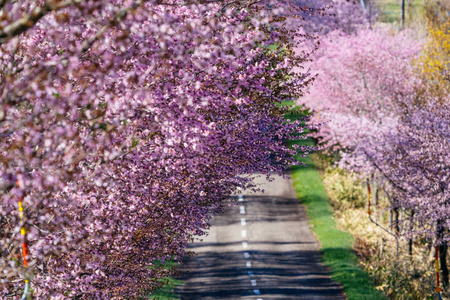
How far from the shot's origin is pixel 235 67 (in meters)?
11.0

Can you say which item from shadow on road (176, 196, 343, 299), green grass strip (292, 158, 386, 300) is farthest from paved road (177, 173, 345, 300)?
green grass strip (292, 158, 386, 300)

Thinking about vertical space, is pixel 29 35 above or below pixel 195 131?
above

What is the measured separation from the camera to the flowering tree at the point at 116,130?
26.1 ft

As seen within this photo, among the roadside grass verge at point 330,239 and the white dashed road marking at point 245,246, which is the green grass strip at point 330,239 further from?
the white dashed road marking at point 245,246

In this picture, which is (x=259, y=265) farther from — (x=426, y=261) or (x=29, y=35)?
(x=29, y=35)

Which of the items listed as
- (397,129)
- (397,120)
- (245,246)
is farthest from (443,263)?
(245,246)

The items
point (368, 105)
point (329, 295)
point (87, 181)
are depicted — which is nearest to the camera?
point (87, 181)

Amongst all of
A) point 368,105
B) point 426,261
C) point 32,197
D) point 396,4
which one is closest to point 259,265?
point 426,261

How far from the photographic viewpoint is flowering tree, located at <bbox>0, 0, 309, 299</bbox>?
26.1 ft

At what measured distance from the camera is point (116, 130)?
9531mm

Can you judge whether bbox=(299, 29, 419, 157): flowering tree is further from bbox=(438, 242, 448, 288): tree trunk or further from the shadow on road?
bbox=(438, 242, 448, 288): tree trunk

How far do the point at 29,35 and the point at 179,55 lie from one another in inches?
110

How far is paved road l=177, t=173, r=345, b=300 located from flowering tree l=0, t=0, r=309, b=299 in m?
8.13

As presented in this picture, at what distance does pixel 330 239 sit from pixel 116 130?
2152cm
